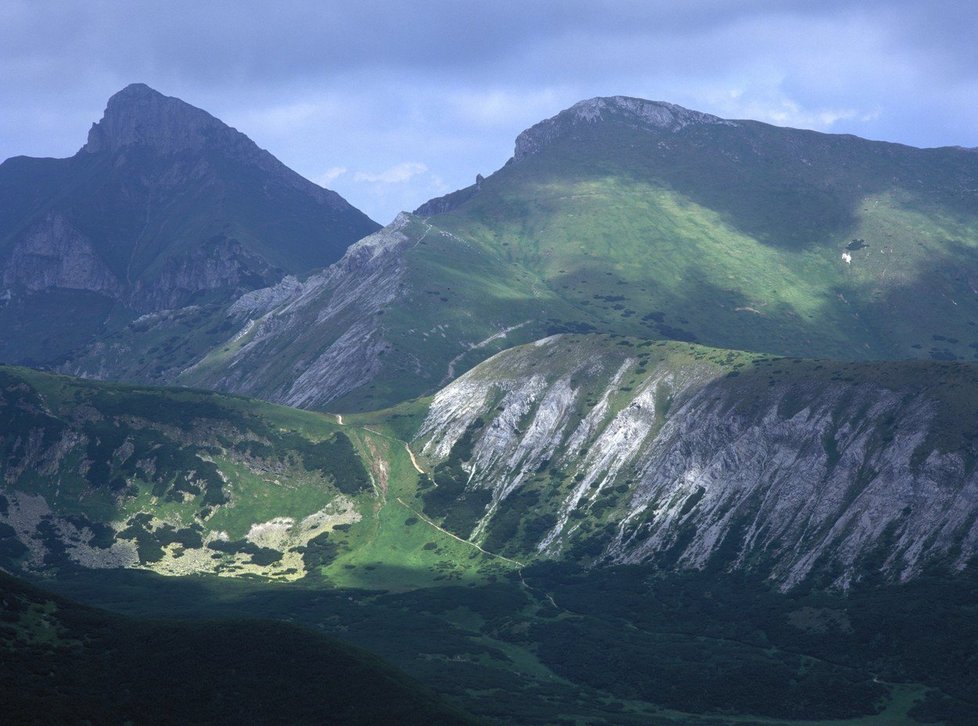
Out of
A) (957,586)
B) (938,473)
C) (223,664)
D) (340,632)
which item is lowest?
(340,632)

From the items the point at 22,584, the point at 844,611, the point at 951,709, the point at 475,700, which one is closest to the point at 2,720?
the point at 22,584

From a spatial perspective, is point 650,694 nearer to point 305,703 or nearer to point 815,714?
point 815,714

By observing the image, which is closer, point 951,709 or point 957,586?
point 951,709

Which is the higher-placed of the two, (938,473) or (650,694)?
(938,473)

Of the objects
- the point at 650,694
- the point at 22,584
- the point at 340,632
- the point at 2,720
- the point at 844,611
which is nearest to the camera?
the point at 2,720

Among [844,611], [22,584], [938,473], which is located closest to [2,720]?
[22,584]

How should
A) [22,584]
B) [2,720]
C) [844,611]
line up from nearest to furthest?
[2,720]
[22,584]
[844,611]
